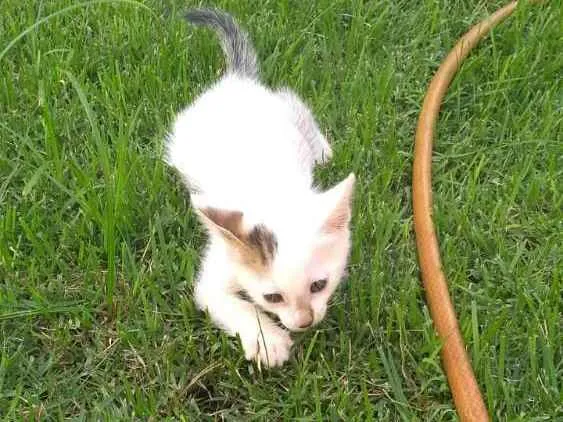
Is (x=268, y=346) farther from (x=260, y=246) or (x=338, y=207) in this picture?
(x=338, y=207)

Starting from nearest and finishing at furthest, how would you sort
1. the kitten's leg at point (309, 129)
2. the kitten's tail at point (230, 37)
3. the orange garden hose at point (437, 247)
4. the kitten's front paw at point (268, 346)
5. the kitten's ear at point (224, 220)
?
the kitten's ear at point (224, 220) → the orange garden hose at point (437, 247) → the kitten's front paw at point (268, 346) → the kitten's leg at point (309, 129) → the kitten's tail at point (230, 37)

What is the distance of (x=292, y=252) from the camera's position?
7.20 ft

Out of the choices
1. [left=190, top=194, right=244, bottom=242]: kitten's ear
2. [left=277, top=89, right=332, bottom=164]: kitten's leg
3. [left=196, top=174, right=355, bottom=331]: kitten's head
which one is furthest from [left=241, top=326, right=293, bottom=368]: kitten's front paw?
[left=277, top=89, right=332, bottom=164]: kitten's leg

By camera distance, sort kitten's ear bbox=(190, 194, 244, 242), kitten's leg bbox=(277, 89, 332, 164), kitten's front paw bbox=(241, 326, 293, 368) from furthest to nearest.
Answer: kitten's leg bbox=(277, 89, 332, 164)
kitten's front paw bbox=(241, 326, 293, 368)
kitten's ear bbox=(190, 194, 244, 242)

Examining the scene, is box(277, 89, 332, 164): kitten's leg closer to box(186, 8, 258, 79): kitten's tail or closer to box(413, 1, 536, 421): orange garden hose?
box(186, 8, 258, 79): kitten's tail

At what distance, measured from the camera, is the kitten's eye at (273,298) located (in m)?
2.26

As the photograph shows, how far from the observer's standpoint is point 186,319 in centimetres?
255

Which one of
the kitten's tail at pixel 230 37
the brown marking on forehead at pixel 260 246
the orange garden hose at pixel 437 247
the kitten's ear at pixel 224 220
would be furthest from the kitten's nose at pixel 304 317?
the kitten's tail at pixel 230 37

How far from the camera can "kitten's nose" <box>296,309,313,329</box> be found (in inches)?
87.6

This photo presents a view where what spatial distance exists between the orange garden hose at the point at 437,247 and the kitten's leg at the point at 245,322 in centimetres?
50

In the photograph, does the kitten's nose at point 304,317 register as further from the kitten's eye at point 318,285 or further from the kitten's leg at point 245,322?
the kitten's leg at point 245,322

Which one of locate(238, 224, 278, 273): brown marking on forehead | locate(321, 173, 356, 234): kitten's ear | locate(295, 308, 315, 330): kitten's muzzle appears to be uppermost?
locate(321, 173, 356, 234): kitten's ear

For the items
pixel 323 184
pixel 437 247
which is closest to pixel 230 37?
pixel 323 184

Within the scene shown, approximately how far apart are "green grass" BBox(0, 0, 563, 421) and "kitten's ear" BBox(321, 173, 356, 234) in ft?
1.22
